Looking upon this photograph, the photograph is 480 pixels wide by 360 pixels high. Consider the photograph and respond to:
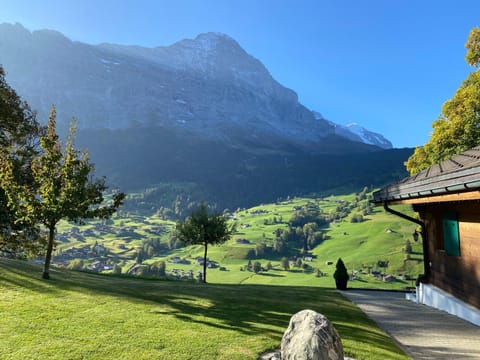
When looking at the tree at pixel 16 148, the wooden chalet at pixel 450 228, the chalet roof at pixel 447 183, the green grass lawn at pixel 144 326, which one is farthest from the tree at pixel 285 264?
the chalet roof at pixel 447 183

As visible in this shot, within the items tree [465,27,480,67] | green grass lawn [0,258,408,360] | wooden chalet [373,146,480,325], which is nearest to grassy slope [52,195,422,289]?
tree [465,27,480,67]

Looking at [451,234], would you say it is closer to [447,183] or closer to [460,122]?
[447,183]

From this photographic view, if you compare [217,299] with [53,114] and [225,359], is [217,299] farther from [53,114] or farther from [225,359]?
[53,114]

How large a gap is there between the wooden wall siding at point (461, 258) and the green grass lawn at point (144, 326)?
150 inches

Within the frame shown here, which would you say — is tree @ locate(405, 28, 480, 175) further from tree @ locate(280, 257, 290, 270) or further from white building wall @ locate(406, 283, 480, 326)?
tree @ locate(280, 257, 290, 270)

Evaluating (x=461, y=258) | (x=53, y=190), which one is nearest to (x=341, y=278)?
(x=461, y=258)

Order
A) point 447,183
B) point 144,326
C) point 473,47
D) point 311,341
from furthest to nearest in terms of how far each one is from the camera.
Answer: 1. point 473,47
2. point 144,326
3. point 447,183
4. point 311,341

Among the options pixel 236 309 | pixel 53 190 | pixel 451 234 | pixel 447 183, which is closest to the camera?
pixel 447 183

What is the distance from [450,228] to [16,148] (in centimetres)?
2589

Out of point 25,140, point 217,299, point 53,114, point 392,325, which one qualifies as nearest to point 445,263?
point 392,325

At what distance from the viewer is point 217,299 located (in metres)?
13.8

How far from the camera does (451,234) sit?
12.8 meters

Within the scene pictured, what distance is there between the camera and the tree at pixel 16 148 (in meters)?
19.2

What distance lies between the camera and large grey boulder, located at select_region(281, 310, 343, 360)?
593 centimetres
